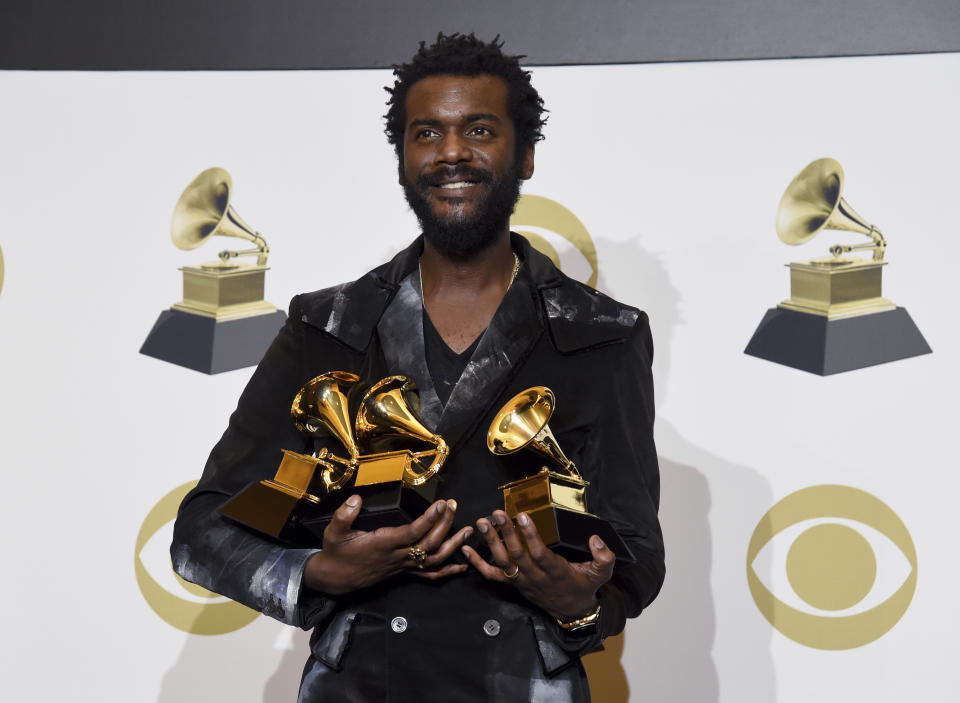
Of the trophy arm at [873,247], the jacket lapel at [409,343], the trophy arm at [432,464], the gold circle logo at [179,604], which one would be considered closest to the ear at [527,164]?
the jacket lapel at [409,343]

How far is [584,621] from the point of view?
1.55 m

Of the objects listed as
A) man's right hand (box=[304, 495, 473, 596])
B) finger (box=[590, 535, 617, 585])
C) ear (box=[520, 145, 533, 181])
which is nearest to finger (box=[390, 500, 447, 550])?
man's right hand (box=[304, 495, 473, 596])

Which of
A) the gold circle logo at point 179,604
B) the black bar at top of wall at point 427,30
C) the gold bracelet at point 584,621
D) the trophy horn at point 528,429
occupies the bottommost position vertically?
the gold circle logo at point 179,604

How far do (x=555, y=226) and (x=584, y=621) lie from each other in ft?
4.13

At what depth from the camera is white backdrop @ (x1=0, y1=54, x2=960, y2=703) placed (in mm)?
2502

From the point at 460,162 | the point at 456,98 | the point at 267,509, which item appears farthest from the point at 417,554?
the point at 456,98

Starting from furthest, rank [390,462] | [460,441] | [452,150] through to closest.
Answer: [452,150], [460,441], [390,462]

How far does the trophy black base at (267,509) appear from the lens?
1.55m

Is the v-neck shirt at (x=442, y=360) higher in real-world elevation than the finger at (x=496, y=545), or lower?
higher

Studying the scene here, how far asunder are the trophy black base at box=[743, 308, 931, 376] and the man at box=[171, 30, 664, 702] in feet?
2.50

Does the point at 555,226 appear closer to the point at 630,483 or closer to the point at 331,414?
the point at 630,483

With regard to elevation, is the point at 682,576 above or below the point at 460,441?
below

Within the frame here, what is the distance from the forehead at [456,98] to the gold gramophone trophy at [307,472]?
501 mm

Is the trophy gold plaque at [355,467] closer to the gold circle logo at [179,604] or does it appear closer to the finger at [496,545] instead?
the finger at [496,545]
